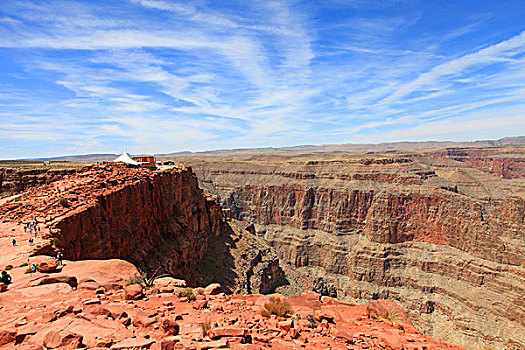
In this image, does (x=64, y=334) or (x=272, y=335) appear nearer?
(x=64, y=334)

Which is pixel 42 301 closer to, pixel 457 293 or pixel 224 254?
pixel 224 254

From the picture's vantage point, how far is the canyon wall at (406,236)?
4909 cm

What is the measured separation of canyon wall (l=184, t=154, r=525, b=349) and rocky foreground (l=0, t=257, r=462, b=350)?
159ft

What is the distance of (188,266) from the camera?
30.0m

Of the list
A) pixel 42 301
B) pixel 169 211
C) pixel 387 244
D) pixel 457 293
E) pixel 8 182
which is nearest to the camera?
pixel 42 301

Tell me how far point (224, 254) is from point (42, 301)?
32651 mm

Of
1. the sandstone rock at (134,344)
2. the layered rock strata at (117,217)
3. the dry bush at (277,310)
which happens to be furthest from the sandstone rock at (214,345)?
the layered rock strata at (117,217)

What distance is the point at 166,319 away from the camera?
7.80 meters

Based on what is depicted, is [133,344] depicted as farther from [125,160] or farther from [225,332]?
[125,160]

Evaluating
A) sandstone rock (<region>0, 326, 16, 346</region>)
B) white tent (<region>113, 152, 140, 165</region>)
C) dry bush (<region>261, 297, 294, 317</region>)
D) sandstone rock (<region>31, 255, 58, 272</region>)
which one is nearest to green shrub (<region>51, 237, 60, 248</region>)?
sandstone rock (<region>31, 255, 58, 272</region>)

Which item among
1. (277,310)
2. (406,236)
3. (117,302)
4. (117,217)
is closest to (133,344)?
(117,302)

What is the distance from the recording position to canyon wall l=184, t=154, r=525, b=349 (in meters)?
49.1

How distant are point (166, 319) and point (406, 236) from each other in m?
74.8

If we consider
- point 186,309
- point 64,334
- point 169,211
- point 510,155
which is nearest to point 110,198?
point 169,211
